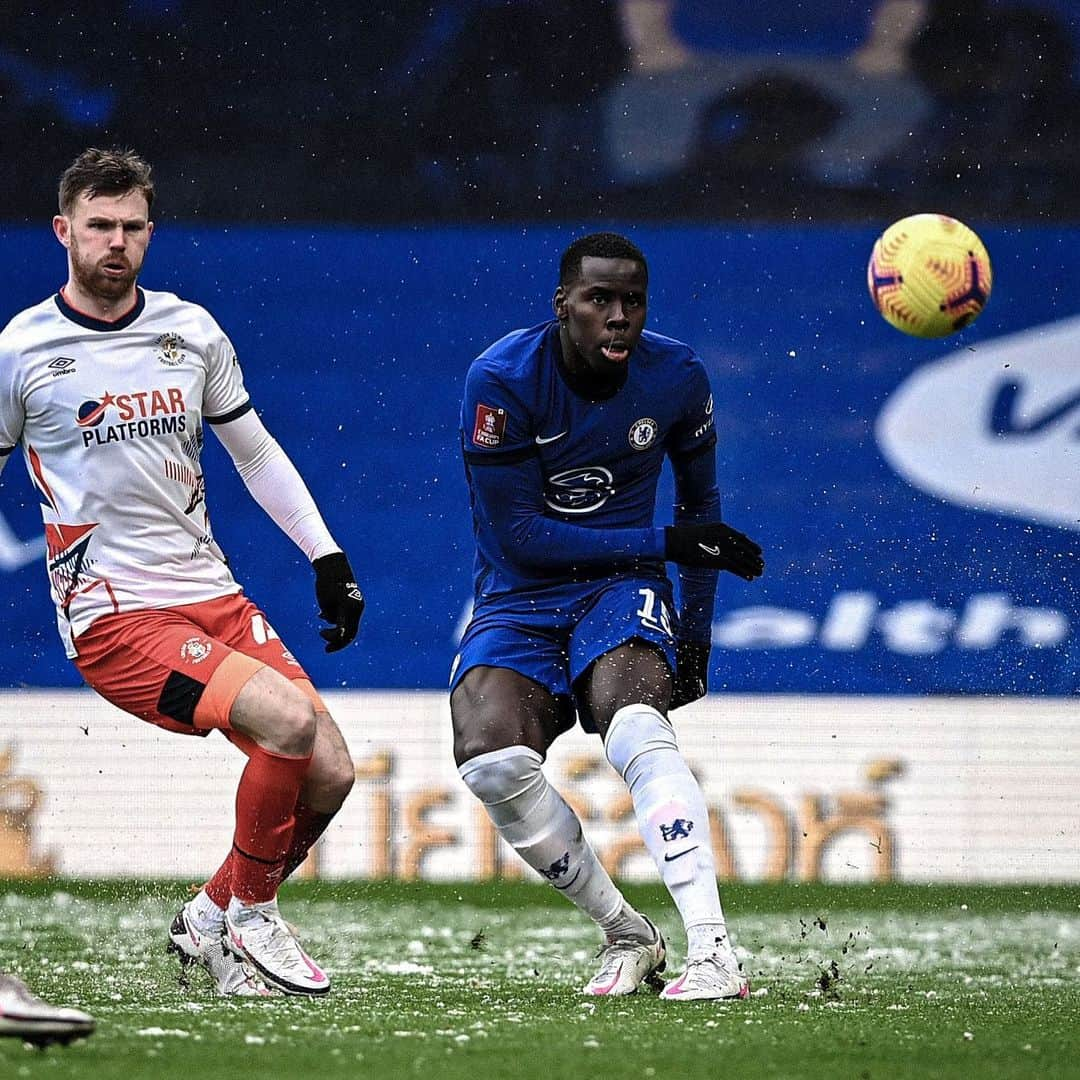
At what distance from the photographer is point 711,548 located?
4.92 metres

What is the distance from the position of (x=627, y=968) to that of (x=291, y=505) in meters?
1.58

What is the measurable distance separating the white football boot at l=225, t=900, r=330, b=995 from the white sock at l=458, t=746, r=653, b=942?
59 cm

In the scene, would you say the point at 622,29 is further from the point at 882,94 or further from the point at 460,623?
the point at 460,623

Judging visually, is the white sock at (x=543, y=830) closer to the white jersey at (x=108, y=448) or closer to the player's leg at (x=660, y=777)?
the player's leg at (x=660, y=777)

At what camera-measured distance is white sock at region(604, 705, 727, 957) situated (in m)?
4.58

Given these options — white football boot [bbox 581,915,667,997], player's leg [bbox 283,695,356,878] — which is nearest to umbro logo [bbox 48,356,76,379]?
player's leg [bbox 283,695,356,878]

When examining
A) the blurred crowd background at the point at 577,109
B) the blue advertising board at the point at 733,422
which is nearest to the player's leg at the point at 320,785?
the blue advertising board at the point at 733,422

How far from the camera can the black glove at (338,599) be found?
5.23 m

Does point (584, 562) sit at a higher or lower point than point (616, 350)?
lower

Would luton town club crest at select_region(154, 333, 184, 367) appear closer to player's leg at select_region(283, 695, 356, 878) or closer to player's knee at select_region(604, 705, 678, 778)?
player's leg at select_region(283, 695, 356, 878)

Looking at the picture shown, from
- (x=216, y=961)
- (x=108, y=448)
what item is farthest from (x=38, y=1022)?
(x=108, y=448)

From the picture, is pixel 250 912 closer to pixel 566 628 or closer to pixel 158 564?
pixel 158 564

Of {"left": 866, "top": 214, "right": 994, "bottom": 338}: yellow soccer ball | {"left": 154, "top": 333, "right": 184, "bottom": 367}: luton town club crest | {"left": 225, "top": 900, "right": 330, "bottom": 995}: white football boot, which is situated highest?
{"left": 866, "top": 214, "right": 994, "bottom": 338}: yellow soccer ball

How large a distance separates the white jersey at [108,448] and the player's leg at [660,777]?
1.10 meters
